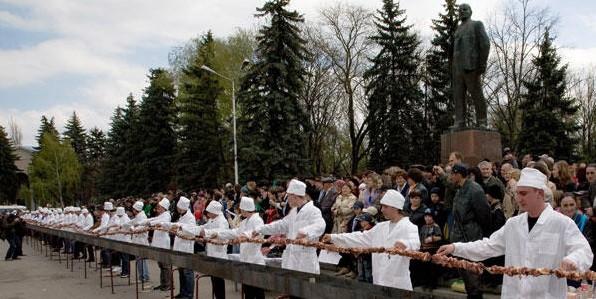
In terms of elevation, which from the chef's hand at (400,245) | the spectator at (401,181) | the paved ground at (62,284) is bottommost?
the paved ground at (62,284)

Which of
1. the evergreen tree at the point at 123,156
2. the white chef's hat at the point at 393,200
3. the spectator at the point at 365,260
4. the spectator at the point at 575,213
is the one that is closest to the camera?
the white chef's hat at the point at 393,200

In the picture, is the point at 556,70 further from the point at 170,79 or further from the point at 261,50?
the point at 170,79

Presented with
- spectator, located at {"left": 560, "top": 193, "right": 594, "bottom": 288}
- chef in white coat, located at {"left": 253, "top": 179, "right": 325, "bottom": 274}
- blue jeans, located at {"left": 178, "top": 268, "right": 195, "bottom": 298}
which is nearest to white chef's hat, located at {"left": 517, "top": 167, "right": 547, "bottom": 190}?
spectator, located at {"left": 560, "top": 193, "right": 594, "bottom": 288}

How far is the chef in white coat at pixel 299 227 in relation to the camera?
894cm

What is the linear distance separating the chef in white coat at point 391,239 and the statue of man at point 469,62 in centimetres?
681

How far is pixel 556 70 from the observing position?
107 ft

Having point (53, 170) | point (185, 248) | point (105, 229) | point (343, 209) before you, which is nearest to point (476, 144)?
point (343, 209)

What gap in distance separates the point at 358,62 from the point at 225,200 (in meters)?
26.2

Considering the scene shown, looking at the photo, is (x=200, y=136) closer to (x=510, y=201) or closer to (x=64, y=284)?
(x=64, y=284)

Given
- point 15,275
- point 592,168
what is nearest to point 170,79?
point 15,275

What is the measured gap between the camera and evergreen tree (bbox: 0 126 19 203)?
78.2 metres

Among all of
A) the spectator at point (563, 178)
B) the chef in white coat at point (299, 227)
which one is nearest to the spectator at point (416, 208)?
the chef in white coat at point (299, 227)

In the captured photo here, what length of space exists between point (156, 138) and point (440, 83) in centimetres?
2279

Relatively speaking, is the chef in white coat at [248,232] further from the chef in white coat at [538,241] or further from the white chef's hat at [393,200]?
the chef in white coat at [538,241]
